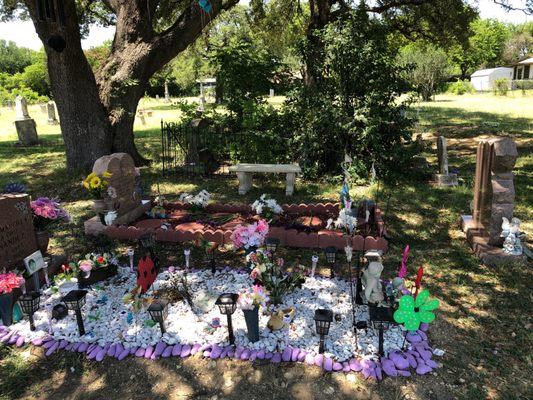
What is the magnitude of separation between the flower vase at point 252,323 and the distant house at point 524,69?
66978 millimetres

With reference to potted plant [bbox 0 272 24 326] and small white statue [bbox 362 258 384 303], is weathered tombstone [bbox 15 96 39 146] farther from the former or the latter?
small white statue [bbox 362 258 384 303]

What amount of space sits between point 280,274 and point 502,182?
3.40 meters

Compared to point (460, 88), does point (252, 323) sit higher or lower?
lower

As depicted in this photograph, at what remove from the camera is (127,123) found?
10.7 metres

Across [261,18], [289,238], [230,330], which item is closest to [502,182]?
[289,238]

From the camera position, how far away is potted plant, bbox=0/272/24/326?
4.26 m

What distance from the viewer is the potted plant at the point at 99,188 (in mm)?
6301

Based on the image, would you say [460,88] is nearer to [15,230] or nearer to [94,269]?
[94,269]

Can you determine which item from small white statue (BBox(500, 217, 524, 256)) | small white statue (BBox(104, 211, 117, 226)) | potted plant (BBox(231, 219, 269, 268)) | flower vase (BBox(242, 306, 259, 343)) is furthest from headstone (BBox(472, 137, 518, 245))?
small white statue (BBox(104, 211, 117, 226))

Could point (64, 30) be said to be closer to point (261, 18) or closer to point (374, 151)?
point (374, 151)

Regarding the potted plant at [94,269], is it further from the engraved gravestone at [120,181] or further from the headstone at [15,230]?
the engraved gravestone at [120,181]

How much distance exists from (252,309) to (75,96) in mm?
8298

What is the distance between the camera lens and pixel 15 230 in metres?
5.03

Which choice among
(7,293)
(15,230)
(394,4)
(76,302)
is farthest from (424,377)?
(394,4)
